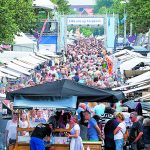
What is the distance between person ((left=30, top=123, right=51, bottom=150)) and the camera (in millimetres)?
16828

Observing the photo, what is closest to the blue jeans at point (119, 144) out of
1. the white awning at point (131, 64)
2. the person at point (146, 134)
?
the person at point (146, 134)

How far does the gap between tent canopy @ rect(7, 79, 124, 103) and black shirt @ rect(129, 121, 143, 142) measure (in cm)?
83

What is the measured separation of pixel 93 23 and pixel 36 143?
70310 mm

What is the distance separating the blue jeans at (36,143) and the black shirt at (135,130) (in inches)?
102

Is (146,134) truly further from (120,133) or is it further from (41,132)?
(41,132)

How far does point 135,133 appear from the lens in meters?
18.6

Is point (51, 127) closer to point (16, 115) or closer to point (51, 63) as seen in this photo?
point (16, 115)

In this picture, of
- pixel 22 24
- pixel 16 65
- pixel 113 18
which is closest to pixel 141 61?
pixel 16 65

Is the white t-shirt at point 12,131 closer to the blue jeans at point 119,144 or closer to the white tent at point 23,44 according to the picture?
the blue jeans at point 119,144

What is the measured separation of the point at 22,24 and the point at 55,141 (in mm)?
29195

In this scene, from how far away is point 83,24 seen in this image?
289 ft

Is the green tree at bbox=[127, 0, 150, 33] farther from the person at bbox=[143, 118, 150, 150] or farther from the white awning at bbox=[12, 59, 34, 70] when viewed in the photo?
the person at bbox=[143, 118, 150, 150]

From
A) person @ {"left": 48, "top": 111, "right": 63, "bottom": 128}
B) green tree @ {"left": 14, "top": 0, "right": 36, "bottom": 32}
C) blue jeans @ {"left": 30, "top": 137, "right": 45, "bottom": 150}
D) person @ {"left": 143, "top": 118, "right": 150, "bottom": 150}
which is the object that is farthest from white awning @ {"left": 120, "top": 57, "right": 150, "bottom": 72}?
blue jeans @ {"left": 30, "top": 137, "right": 45, "bottom": 150}

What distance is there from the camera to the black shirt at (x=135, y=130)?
60.7 feet
